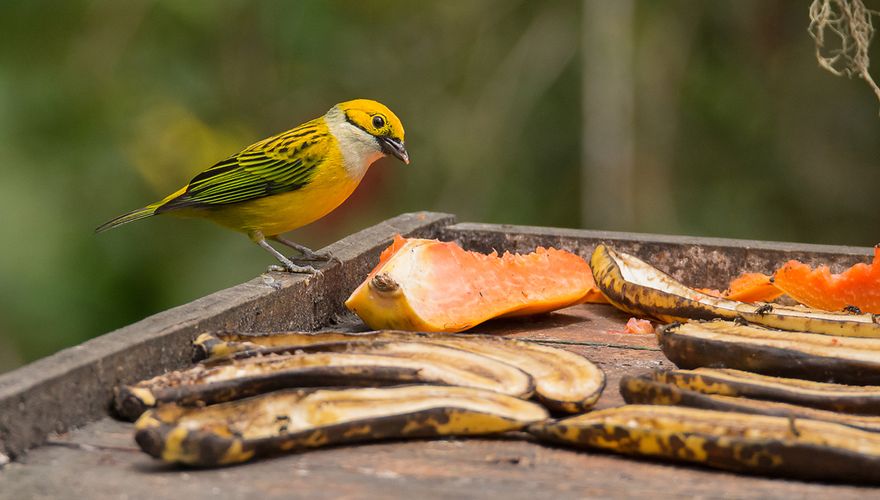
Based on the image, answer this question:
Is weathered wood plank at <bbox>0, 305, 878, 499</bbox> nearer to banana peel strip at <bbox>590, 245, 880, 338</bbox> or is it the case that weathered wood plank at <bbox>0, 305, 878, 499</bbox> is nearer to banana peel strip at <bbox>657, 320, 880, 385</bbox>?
banana peel strip at <bbox>657, 320, 880, 385</bbox>

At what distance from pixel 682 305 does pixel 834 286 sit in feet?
1.88

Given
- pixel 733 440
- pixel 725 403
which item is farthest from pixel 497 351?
pixel 733 440

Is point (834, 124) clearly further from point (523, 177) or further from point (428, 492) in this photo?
point (428, 492)

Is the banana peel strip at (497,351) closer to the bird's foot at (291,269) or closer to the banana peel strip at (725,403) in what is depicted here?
the banana peel strip at (725,403)

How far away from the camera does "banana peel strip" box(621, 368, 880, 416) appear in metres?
2.77

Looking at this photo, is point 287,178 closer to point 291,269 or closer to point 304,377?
point 291,269

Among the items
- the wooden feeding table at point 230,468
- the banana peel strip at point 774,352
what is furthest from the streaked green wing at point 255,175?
the banana peel strip at point 774,352

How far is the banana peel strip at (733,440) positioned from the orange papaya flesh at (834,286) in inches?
62.0

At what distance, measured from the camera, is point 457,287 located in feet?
13.1

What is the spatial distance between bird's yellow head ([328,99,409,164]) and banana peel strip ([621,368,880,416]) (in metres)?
2.19

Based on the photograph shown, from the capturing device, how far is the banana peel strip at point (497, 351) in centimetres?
284

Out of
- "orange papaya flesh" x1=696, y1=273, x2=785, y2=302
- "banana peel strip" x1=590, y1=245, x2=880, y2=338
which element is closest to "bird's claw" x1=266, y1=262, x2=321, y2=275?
"banana peel strip" x1=590, y1=245, x2=880, y2=338

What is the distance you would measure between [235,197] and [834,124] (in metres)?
5.07

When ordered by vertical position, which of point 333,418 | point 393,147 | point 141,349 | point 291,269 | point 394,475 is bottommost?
point 394,475
